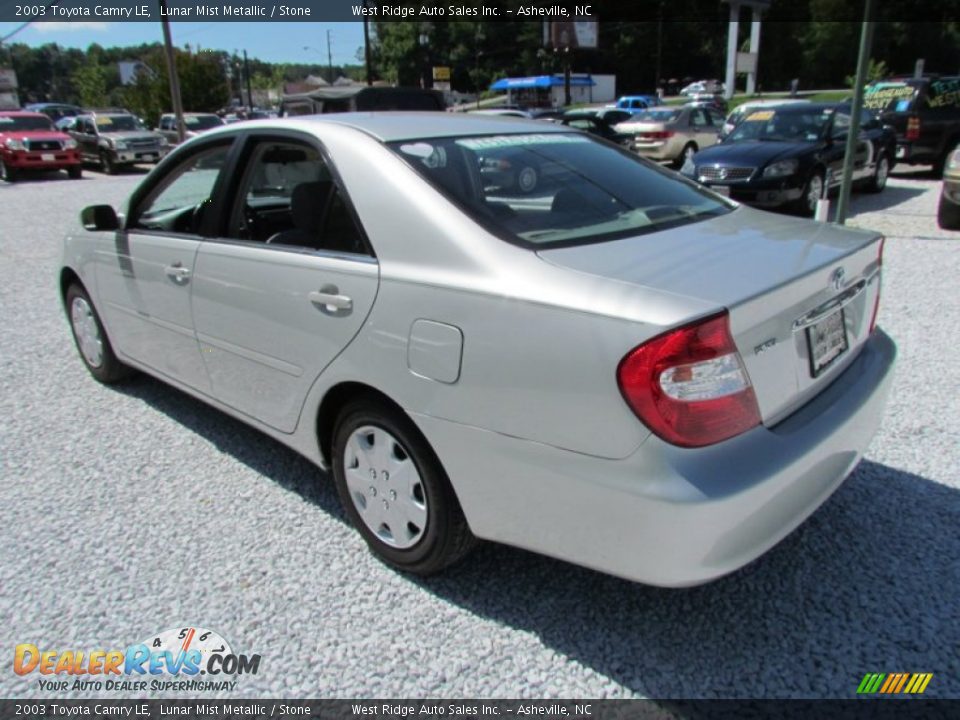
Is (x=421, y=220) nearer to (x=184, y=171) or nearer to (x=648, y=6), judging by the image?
(x=184, y=171)

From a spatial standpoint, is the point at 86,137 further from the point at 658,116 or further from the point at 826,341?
the point at 826,341

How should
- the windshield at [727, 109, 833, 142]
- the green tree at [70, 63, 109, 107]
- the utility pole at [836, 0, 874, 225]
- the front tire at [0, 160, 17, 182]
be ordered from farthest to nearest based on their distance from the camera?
the green tree at [70, 63, 109, 107] → the front tire at [0, 160, 17, 182] → the windshield at [727, 109, 833, 142] → the utility pole at [836, 0, 874, 225]

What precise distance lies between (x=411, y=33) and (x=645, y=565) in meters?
87.5

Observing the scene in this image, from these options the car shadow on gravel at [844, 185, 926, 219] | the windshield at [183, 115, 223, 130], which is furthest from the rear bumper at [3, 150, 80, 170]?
the car shadow on gravel at [844, 185, 926, 219]

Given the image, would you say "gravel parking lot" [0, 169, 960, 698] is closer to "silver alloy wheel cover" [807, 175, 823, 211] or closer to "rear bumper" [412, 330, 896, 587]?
"rear bumper" [412, 330, 896, 587]

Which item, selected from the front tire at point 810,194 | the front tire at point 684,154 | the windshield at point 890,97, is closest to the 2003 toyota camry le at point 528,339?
the front tire at point 810,194

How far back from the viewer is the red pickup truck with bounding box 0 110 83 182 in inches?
819

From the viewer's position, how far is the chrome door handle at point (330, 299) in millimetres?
2479

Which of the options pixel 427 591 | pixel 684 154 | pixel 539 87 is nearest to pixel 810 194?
pixel 684 154

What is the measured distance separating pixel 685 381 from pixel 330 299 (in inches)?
51.0

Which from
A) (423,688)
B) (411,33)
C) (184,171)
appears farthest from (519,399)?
(411,33)

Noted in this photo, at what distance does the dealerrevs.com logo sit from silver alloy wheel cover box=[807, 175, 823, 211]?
9619mm

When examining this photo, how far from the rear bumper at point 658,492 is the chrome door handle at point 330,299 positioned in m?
0.52

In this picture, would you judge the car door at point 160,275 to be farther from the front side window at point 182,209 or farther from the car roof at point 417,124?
the car roof at point 417,124
